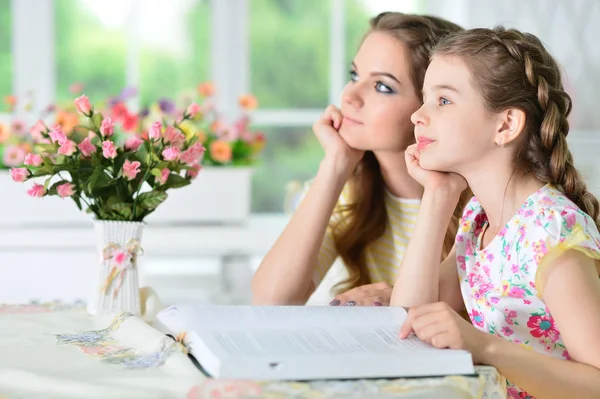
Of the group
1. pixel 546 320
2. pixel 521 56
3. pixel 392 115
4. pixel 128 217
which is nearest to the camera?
pixel 546 320

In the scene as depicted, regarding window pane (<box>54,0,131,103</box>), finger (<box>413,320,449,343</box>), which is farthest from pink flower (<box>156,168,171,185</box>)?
window pane (<box>54,0,131,103</box>)

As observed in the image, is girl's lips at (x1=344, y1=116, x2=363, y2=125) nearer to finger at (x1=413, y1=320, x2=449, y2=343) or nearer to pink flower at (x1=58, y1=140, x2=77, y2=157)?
pink flower at (x1=58, y1=140, x2=77, y2=157)

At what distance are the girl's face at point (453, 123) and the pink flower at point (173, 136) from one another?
413 mm

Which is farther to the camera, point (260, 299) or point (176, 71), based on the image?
point (176, 71)

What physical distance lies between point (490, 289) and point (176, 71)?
2875mm

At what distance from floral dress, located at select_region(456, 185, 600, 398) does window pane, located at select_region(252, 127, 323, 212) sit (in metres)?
2.94

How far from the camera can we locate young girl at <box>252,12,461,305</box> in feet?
6.15

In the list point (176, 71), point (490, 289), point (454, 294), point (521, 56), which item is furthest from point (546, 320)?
point (176, 71)

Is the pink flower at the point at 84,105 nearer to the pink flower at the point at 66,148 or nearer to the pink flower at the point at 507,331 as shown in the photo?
the pink flower at the point at 66,148

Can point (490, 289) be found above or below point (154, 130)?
below

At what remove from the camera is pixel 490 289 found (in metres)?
1.44

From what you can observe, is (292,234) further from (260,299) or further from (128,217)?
(128,217)

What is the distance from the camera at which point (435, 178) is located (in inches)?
60.8

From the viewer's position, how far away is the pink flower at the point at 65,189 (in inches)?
60.6
